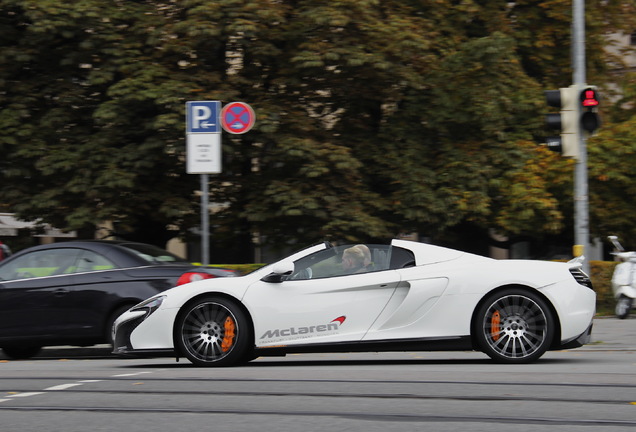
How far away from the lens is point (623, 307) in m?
17.1

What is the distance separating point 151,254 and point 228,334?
126 inches

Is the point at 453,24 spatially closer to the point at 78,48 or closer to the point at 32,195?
the point at 78,48

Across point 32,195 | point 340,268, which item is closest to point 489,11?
point 32,195

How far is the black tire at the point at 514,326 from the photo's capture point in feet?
30.3

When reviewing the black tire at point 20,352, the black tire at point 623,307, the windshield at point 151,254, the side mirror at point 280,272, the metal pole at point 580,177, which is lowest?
the black tire at point 20,352

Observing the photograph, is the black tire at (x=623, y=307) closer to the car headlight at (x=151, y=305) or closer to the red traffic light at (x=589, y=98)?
the red traffic light at (x=589, y=98)

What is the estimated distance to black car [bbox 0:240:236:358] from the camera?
11.9m

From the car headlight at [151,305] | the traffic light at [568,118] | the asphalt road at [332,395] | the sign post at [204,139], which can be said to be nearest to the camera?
the asphalt road at [332,395]

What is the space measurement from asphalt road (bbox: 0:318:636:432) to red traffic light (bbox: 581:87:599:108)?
4.06m

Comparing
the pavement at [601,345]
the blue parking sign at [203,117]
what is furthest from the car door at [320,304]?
the blue parking sign at [203,117]

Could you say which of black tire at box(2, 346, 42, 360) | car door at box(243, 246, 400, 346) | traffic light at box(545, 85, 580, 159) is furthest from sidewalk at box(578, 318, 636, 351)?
black tire at box(2, 346, 42, 360)

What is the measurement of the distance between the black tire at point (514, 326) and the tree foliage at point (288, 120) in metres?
10.8

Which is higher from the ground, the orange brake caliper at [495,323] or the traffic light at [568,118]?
the traffic light at [568,118]

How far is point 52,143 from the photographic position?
20688 mm
